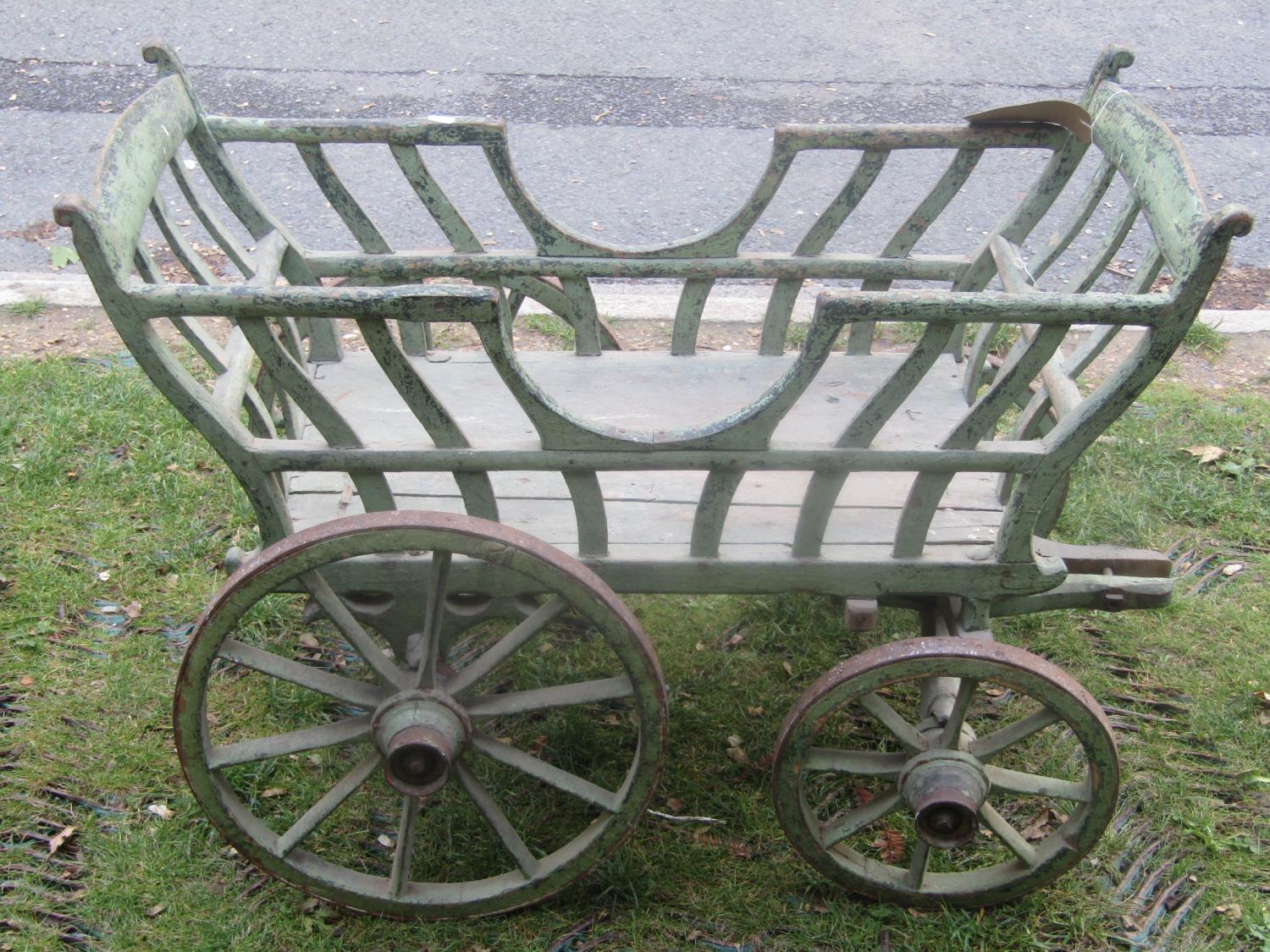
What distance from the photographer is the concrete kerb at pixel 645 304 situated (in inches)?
168

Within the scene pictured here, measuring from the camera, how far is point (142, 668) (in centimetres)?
290

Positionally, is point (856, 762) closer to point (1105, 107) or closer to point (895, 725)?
point (895, 725)

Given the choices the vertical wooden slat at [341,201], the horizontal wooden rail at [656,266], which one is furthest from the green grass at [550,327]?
the horizontal wooden rail at [656,266]

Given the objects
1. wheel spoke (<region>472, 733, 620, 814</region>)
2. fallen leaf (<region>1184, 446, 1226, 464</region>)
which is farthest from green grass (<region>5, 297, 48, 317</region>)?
fallen leaf (<region>1184, 446, 1226, 464</region>)

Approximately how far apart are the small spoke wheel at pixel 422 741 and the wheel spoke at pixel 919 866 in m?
0.57

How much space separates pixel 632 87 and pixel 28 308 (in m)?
3.17

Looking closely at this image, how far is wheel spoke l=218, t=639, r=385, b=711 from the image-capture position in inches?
84.0

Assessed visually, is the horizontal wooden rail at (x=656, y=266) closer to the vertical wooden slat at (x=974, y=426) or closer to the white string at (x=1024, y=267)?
the white string at (x=1024, y=267)

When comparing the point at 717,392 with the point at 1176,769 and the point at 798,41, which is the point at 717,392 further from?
the point at 798,41

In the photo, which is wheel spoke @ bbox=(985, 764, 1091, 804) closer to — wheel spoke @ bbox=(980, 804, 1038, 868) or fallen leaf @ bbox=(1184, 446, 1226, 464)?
wheel spoke @ bbox=(980, 804, 1038, 868)

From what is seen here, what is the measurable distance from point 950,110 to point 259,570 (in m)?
4.72

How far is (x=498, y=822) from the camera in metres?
2.23

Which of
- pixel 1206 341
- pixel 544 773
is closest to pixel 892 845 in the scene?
pixel 544 773

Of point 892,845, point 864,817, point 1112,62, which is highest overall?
point 1112,62
